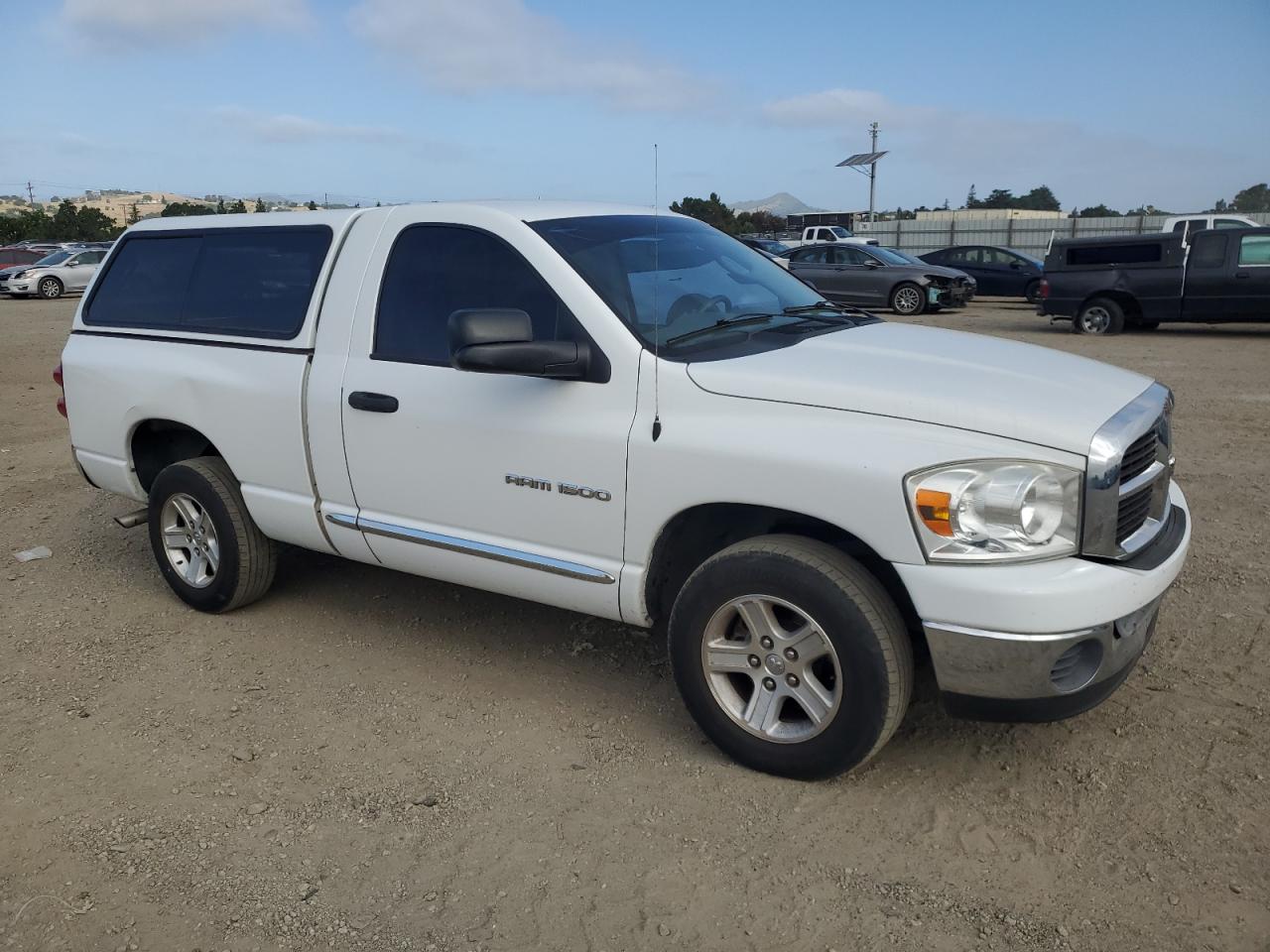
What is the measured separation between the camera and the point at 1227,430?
8.37 meters

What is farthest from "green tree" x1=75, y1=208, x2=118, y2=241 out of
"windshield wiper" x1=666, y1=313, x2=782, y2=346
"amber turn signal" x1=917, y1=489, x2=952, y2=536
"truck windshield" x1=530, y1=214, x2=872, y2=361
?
"amber turn signal" x1=917, y1=489, x2=952, y2=536

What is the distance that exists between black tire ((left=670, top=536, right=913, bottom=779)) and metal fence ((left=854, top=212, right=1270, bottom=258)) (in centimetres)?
3262

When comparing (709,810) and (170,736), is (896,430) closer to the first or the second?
(709,810)

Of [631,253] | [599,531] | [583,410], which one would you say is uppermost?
[631,253]

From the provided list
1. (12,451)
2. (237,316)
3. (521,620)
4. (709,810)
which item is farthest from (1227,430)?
(12,451)

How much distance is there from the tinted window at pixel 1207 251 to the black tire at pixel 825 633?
46.4 feet

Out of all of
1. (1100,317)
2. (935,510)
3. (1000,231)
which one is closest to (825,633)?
(935,510)

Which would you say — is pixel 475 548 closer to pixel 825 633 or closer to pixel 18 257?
pixel 825 633

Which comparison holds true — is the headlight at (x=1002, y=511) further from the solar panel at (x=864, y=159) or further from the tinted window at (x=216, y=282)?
the solar panel at (x=864, y=159)

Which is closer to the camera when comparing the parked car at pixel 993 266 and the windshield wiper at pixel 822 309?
the windshield wiper at pixel 822 309

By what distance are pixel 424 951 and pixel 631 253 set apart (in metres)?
2.47

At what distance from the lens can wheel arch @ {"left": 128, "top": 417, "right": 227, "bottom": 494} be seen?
5.07 meters

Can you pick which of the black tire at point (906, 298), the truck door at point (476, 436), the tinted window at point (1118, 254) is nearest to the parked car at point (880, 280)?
the black tire at point (906, 298)

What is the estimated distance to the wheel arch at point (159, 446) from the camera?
507 cm
